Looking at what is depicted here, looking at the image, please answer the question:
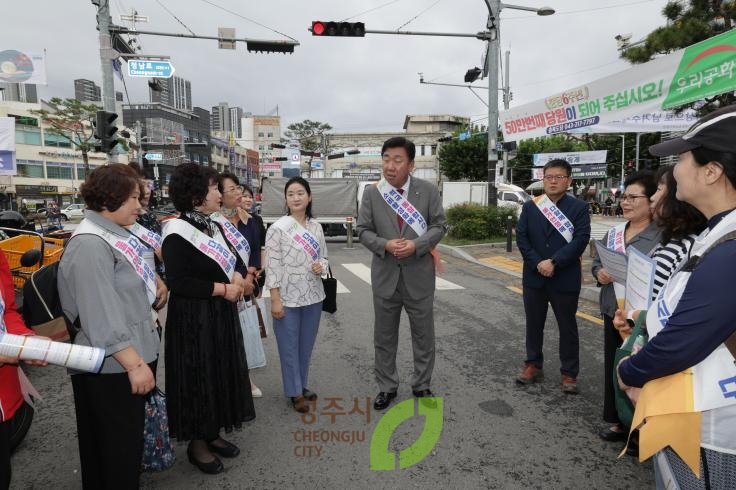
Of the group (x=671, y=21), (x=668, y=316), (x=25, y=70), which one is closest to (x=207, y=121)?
(x=25, y=70)

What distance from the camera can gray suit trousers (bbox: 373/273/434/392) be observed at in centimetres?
351

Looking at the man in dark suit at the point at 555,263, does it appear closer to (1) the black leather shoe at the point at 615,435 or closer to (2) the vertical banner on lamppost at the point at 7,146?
(1) the black leather shoe at the point at 615,435

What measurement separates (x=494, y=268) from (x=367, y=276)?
9.47 feet

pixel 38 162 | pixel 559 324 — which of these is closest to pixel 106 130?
pixel 559 324

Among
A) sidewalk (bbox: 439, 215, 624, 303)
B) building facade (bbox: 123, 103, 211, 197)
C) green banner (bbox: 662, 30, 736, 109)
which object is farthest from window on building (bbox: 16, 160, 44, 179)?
green banner (bbox: 662, 30, 736, 109)

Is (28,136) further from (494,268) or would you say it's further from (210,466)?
(210,466)

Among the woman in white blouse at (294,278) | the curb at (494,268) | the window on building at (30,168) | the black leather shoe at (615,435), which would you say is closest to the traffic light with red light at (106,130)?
the woman in white blouse at (294,278)

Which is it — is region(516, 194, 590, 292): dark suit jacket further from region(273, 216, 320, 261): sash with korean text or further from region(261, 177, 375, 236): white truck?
region(261, 177, 375, 236): white truck

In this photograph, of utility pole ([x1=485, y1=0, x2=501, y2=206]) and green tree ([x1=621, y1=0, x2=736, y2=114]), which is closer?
green tree ([x1=621, y1=0, x2=736, y2=114])

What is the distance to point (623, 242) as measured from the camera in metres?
3.14

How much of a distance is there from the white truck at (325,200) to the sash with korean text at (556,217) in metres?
10.6

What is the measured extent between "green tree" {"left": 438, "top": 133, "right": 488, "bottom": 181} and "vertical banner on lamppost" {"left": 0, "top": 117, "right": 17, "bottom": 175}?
3037cm

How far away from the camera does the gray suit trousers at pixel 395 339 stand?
11.5 feet

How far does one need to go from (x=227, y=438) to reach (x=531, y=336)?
8.54 ft
